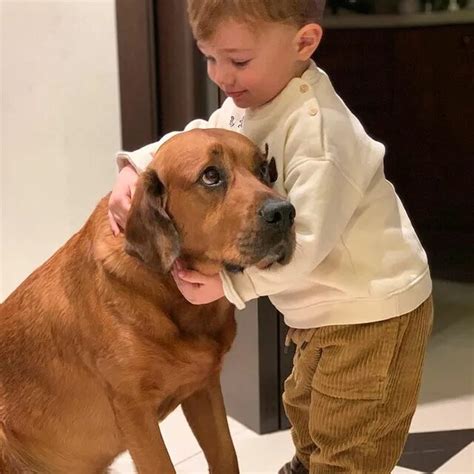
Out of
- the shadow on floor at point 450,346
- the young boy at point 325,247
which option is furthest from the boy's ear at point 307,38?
the shadow on floor at point 450,346

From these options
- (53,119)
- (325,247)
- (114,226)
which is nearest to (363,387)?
(325,247)

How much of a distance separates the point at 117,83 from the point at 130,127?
13cm

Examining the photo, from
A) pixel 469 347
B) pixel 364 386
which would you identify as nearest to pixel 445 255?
pixel 469 347

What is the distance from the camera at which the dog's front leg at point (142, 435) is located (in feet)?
4.82

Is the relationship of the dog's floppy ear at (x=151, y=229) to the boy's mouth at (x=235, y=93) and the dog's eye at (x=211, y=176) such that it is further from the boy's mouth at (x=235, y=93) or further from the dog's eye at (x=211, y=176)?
the boy's mouth at (x=235, y=93)

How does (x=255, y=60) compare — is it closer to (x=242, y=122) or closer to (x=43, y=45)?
(x=242, y=122)

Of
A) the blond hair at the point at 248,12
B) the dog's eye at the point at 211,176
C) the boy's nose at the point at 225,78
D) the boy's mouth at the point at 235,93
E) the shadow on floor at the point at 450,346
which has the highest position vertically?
the blond hair at the point at 248,12

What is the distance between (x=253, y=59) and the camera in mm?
1393

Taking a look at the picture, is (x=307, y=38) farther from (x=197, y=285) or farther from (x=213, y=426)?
(x=213, y=426)

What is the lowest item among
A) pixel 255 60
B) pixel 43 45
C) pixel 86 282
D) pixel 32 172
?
pixel 32 172

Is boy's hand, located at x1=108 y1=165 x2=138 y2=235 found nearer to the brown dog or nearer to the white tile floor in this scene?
the brown dog

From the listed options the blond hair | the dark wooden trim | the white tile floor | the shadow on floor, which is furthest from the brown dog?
the shadow on floor

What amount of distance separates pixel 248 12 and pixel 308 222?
336 millimetres

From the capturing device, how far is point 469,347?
2893 mm
